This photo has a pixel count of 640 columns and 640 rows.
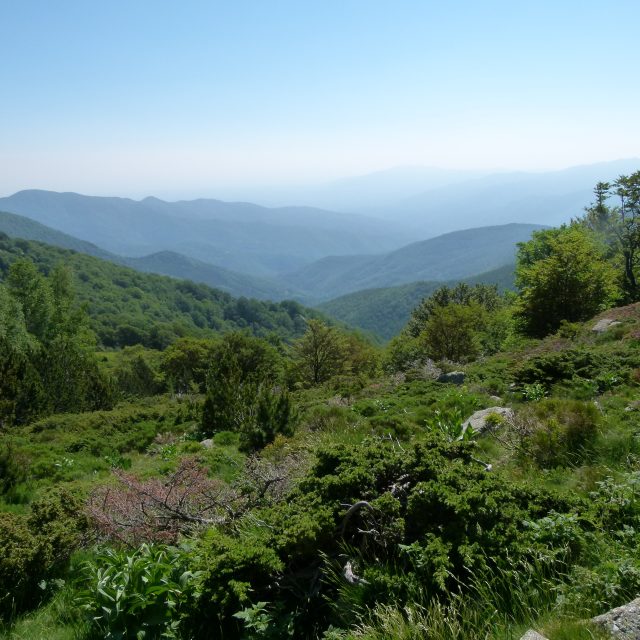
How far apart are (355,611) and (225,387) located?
13667mm

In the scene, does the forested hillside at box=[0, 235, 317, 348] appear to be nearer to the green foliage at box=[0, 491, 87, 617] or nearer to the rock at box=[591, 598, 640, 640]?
the green foliage at box=[0, 491, 87, 617]

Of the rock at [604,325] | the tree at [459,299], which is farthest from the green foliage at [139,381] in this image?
the rock at [604,325]

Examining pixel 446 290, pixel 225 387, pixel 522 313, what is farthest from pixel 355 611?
pixel 446 290

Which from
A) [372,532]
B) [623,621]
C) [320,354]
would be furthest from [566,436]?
[320,354]

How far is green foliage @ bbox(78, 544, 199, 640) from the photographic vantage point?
3705 millimetres

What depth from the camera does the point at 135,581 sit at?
13.0ft

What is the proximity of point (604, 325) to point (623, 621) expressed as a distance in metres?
19.4

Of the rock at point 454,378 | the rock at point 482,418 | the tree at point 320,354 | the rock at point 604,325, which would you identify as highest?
the rock at point 482,418

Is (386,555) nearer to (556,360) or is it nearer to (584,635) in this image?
(584,635)

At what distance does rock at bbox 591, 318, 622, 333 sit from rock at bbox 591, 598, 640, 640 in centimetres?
1767

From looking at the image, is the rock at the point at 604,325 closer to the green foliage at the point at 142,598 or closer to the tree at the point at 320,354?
the green foliage at the point at 142,598

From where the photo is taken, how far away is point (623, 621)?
99.5 inches

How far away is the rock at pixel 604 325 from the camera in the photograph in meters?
18.2

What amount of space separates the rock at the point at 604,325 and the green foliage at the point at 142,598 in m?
18.4
